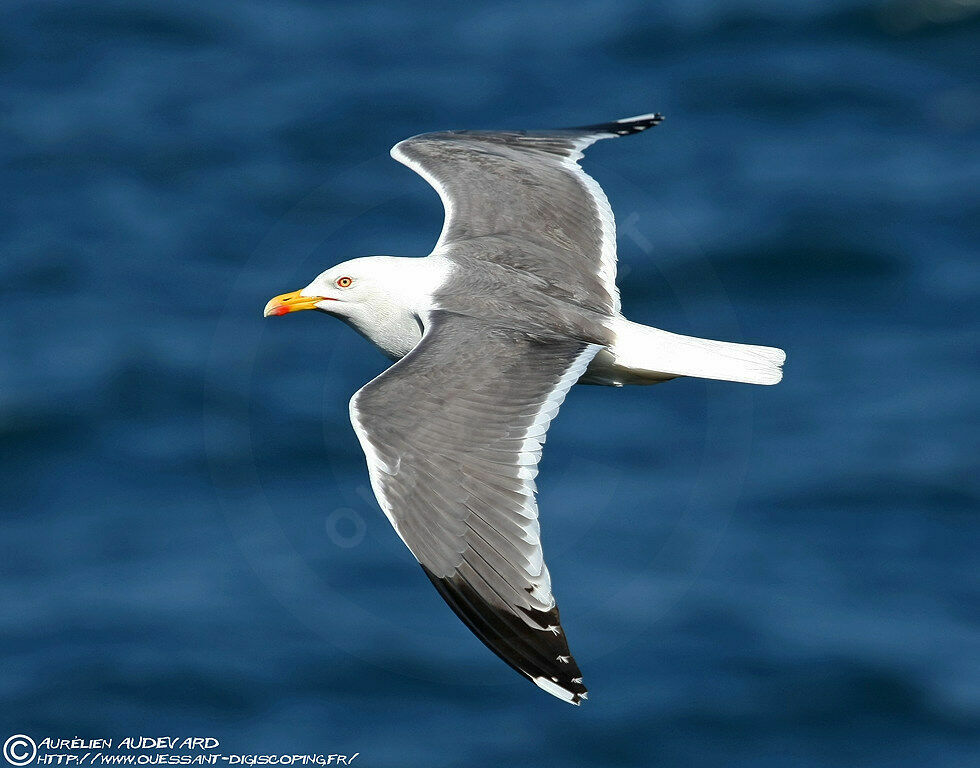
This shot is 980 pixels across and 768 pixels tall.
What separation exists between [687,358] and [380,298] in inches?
72.4

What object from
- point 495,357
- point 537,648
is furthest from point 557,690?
point 495,357

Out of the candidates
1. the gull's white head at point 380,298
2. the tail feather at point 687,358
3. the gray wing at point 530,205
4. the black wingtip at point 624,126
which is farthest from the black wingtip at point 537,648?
the black wingtip at point 624,126

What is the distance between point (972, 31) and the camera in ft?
65.7

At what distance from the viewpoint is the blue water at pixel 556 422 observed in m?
13.7

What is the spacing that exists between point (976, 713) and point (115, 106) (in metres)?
12.5

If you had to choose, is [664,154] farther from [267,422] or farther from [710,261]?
[267,422]

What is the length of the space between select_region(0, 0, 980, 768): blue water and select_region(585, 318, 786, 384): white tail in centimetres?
544

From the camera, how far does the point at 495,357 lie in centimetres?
832

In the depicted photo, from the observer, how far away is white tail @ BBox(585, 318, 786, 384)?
29.1 ft

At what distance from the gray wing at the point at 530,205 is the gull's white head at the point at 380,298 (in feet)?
1.44

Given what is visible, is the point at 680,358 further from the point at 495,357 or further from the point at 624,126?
the point at 624,126

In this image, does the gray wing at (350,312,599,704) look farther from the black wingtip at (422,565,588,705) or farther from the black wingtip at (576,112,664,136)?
the black wingtip at (576,112,664,136)

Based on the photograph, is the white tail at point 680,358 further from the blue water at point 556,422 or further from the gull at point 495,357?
the blue water at point 556,422

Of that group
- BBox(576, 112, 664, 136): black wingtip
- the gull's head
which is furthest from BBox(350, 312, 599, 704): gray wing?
BBox(576, 112, 664, 136): black wingtip
